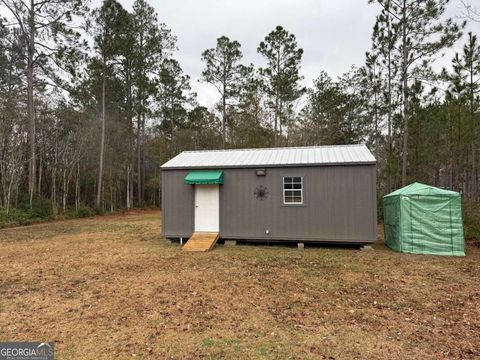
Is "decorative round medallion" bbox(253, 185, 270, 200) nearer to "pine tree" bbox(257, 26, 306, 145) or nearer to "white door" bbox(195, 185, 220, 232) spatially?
"white door" bbox(195, 185, 220, 232)

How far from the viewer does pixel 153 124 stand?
84.0 feet

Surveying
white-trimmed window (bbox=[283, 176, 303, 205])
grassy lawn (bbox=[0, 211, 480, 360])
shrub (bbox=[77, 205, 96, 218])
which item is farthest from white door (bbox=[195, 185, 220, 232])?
shrub (bbox=[77, 205, 96, 218])

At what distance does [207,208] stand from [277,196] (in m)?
2.22

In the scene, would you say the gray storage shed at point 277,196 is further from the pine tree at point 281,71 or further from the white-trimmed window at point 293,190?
the pine tree at point 281,71

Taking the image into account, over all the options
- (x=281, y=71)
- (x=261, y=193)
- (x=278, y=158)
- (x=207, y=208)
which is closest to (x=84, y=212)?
(x=207, y=208)

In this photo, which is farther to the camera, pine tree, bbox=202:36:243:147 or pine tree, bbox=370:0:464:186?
pine tree, bbox=202:36:243:147

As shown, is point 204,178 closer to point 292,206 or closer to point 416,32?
point 292,206

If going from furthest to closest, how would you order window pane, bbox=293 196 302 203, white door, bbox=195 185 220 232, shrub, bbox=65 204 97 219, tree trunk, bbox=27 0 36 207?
1. shrub, bbox=65 204 97 219
2. tree trunk, bbox=27 0 36 207
3. white door, bbox=195 185 220 232
4. window pane, bbox=293 196 302 203

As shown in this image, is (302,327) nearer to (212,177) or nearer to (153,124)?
(212,177)

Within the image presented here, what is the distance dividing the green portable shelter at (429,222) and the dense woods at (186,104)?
5644mm

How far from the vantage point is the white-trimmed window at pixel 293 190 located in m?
8.48

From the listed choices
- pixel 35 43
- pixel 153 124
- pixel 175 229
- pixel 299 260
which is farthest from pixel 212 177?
pixel 153 124

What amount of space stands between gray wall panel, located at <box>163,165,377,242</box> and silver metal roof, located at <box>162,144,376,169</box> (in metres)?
0.19

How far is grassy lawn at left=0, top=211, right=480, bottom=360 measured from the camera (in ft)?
10.1
